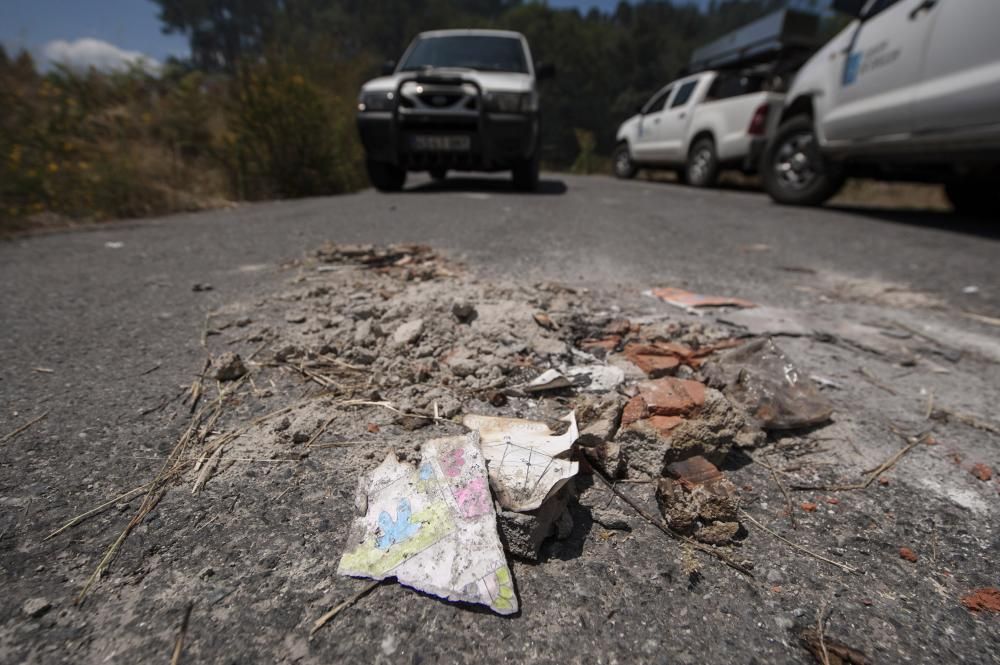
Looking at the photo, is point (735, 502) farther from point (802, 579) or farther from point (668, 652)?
point (668, 652)

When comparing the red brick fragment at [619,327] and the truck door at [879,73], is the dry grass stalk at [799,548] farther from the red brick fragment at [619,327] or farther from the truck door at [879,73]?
the truck door at [879,73]

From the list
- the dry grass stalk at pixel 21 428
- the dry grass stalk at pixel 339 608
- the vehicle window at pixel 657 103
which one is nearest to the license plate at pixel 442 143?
the dry grass stalk at pixel 21 428

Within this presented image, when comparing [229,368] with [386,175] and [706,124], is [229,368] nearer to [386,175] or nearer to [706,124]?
[386,175]

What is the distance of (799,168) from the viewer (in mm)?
5309

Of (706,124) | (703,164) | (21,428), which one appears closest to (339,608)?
(21,428)

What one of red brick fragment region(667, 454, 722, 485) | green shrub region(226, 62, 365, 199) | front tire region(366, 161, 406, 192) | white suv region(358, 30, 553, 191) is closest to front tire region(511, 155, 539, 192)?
white suv region(358, 30, 553, 191)

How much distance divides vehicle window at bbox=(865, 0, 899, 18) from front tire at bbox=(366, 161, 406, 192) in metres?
4.91

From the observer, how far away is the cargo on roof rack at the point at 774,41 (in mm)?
8703

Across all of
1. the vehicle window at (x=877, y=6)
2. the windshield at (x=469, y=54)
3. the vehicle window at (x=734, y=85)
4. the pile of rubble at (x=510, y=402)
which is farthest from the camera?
the vehicle window at (x=734, y=85)

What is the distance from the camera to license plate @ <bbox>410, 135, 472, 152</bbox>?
517cm

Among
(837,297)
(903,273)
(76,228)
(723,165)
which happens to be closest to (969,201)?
(723,165)

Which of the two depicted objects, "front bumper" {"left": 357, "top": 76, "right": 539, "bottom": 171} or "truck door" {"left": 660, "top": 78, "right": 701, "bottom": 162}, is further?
"truck door" {"left": 660, "top": 78, "right": 701, "bottom": 162}

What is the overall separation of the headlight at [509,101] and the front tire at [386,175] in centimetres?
143

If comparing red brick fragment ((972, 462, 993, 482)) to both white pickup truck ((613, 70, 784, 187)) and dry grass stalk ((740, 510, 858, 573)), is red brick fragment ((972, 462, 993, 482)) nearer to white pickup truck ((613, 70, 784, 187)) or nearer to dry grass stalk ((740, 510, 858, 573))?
dry grass stalk ((740, 510, 858, 573))
